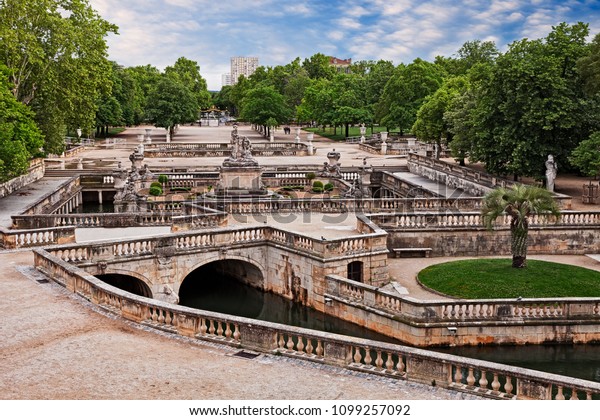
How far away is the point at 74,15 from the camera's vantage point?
2260 inches

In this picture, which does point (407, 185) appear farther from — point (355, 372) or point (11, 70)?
point (355, 372)

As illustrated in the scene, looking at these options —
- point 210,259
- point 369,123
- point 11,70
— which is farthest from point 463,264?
point 369,123

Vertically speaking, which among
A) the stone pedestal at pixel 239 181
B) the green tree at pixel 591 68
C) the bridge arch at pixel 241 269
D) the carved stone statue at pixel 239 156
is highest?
the green tree at pixel 591 68

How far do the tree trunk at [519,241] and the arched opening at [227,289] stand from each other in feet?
34.2

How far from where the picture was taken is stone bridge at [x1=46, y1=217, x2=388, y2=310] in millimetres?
27234

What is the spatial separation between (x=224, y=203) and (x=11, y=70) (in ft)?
64.0

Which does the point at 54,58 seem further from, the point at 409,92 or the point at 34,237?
the point at 409,92

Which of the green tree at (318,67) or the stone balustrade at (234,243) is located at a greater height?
the green tree at (318,67)

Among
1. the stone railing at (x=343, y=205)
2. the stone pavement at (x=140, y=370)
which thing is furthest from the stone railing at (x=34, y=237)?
the stone pavement at (x=140, y=370)

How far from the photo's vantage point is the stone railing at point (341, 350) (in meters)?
13.9

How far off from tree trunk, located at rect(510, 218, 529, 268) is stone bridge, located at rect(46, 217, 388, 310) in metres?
4.99

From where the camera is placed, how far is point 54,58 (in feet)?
177

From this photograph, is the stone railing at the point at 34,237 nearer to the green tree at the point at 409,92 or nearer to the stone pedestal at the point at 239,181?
the stone pedestal at the point at 239,181

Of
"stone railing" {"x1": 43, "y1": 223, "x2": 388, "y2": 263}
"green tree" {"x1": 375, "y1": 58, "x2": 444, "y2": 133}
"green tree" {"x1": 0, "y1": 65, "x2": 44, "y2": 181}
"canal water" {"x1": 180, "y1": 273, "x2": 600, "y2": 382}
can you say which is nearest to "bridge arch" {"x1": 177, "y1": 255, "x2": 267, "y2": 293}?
"canal water" {"x1": 180, "y1": 273, "x2": 600, "y2": 382}
